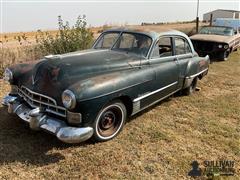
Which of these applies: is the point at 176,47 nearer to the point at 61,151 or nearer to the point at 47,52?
the point at 61,151

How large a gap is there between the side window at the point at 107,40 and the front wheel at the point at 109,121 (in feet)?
5.41

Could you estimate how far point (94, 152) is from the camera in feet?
12.7

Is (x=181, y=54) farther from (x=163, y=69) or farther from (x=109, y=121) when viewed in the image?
(x=109, y=121)

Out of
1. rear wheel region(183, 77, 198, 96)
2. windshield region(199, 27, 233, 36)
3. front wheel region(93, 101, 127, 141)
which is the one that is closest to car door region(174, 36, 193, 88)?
rear wheel region(183, 77, 198, 96)

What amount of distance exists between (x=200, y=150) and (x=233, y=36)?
29.9 feet

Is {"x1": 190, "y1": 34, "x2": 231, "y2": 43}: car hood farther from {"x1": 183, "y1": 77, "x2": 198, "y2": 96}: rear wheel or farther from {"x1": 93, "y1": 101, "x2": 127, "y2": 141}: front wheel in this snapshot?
{"x1": 93, "y1": 101, "x2": 127, "y2": 141}: front wheel

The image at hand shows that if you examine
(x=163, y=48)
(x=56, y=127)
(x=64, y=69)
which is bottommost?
(x=56, y=127)

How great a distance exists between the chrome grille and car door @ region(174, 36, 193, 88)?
113 inches

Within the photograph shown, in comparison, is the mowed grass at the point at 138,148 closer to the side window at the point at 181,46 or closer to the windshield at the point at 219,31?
the side window at the point at 181,46

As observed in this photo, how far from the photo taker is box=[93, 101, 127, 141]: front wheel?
13.0ft

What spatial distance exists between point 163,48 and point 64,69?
2.17m

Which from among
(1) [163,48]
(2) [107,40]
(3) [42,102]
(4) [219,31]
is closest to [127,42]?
(2) [107,40]

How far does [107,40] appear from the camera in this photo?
555cm

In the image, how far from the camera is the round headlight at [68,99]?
353 centimetres
